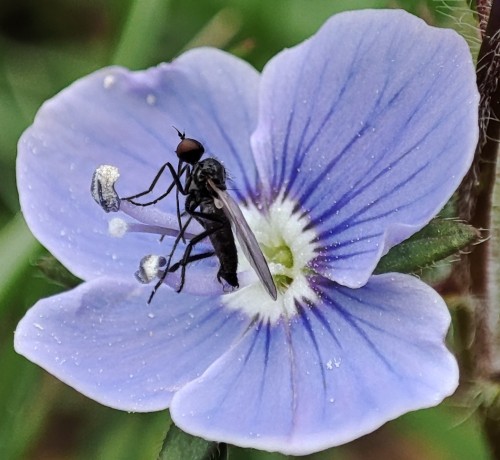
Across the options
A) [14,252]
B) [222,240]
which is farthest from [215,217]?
[14,252]

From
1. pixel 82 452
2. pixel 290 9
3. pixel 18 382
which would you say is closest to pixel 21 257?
pixel 18 382

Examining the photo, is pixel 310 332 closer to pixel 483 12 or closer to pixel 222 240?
pixel 222 240

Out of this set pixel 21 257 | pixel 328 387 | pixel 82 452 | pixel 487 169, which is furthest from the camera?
pixel 82 452

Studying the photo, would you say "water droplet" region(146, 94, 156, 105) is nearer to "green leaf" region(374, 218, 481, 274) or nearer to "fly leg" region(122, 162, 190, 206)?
"fly leg" region(122, 162, 190, 206)

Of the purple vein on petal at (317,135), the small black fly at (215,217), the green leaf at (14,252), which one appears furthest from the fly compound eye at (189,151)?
the green leaf at (14,252)

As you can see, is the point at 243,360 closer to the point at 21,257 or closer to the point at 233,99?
the point at 233,99

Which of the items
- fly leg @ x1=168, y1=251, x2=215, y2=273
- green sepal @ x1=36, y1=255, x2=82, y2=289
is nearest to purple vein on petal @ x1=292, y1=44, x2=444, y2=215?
fly leg @ x1=168, y1=251, x2=215, y2=273

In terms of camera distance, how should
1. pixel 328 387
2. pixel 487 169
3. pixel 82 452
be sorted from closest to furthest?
1. pixel 328 387
2. pixel 487 169
3. pixel 82 452
